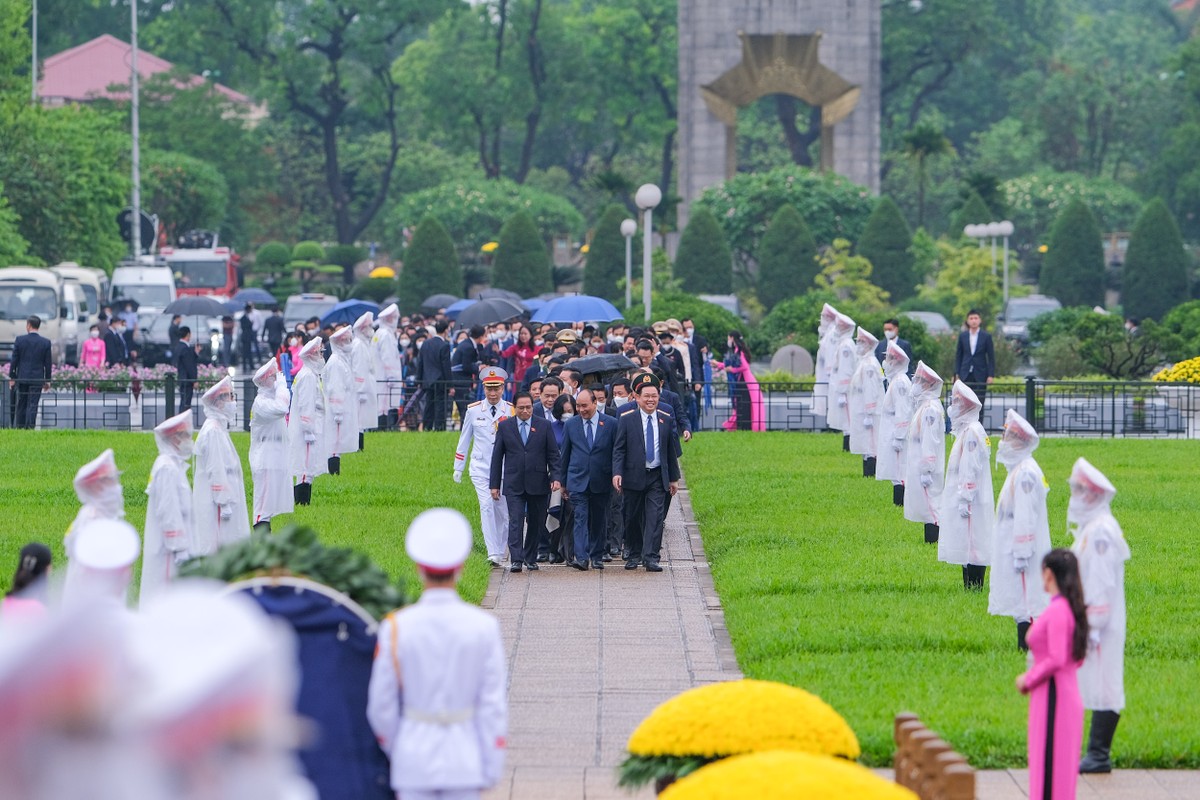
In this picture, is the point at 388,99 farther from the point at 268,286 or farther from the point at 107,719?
the point at 107,719

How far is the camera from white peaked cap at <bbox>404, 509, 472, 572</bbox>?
253 inches

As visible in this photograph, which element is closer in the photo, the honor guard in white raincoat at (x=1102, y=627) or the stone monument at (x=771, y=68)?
the honor guard in white raincoat at (x=1102, y=627)

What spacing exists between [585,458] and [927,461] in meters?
3.22

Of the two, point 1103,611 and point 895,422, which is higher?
point 895,422

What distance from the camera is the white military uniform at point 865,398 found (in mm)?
23203

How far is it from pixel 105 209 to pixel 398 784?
47.0 metres

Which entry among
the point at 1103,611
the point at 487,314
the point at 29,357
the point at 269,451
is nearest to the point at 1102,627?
the point at 1103,611

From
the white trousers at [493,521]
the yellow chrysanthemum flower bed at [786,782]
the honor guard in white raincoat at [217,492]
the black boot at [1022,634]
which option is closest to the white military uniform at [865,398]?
the white trousers at [493,521]

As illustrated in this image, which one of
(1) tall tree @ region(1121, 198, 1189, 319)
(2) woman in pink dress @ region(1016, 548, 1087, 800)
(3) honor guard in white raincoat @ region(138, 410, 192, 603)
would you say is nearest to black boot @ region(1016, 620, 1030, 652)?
(2) woman in pink dress @ region(1016, 548, 1087, 800)

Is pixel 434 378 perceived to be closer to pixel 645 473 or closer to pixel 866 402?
pixel 866 402

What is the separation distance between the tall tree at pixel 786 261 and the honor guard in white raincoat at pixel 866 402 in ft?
95.8

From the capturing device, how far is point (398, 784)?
6.54 m

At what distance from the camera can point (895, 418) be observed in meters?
20.8

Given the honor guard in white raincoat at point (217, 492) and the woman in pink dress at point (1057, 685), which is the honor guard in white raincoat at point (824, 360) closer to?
the honor guard in white raincoat at point (217, 492)
